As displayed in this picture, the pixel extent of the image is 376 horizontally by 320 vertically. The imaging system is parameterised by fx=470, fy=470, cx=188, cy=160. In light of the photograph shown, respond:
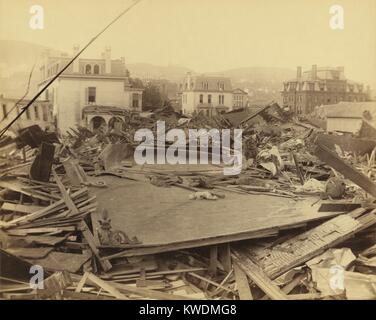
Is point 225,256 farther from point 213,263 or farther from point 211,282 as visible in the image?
point 211,282

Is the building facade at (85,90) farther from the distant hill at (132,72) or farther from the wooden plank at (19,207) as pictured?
the wooden plank at (19,207)

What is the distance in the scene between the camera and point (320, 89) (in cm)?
494

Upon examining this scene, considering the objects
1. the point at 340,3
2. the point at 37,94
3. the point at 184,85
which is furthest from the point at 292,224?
the point at 37,94

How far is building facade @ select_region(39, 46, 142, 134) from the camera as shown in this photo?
195 inches

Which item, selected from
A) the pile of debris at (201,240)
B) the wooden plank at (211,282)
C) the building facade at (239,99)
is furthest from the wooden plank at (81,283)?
the building facade at (239,99)

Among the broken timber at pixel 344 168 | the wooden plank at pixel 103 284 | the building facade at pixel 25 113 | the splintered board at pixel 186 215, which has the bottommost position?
the wooden plank at pixel 103 284

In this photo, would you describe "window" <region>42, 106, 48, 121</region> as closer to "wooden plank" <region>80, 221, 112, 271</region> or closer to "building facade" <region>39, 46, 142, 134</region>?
"building facade" <region>39, 46, 142, 134</region>

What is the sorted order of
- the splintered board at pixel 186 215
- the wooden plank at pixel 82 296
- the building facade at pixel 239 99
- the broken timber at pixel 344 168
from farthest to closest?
the building facade at pixel 239 99
the broken timber at pixel 344 168
the splintered board at pixel 186 215
the wooden plank at pixel 82 296

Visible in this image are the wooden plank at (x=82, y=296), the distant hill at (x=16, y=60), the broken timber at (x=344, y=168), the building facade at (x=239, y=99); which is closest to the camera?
the wooden plank at (x=82, y=296)

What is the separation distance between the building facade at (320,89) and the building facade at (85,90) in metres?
1.69

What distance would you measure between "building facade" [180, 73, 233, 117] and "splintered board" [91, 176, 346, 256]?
914 mm

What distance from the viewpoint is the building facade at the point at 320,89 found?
16.3 feet

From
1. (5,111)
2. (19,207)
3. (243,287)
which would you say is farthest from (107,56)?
(243,287)

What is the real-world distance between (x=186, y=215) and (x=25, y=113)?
2.02 meters
